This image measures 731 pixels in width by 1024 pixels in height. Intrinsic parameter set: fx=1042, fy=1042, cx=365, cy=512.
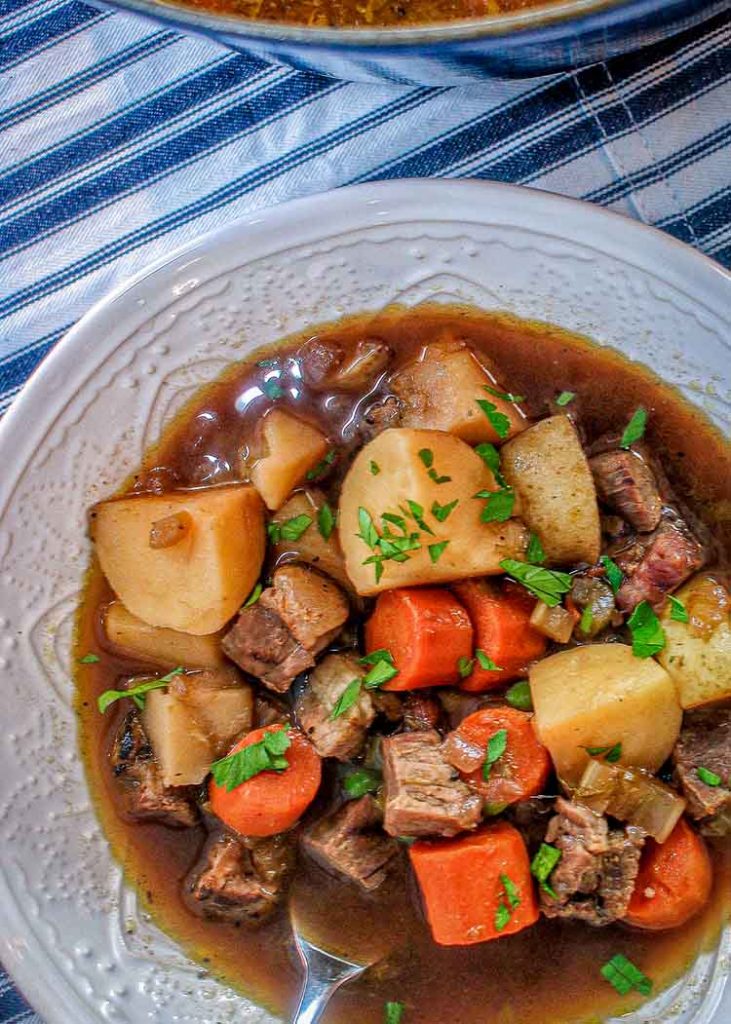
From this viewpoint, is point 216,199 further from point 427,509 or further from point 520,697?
point 520,697

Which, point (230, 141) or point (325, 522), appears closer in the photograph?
point (325, 522)

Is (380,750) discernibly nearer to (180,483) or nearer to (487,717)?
(487,717)

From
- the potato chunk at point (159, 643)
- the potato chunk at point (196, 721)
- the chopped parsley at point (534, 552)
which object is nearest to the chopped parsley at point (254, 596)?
the potato chunk at point (159, 643)

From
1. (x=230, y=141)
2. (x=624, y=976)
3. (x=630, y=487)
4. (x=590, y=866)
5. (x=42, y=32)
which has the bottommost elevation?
(x=624, y=976)

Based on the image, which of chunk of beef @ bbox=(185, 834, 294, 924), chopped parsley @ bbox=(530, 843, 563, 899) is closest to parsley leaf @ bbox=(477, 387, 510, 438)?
chopped parsley @ bbox=(530, 843, 563, 899)

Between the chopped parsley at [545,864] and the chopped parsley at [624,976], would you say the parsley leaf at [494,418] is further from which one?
the chopped parsley at [624,976]

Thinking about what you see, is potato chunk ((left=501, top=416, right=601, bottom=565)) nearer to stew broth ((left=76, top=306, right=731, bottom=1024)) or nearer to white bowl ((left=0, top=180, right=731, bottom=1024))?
stew broth ((left=76, top=306, right=731, bottom=1024))

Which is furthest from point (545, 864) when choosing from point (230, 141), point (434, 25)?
point (230, 141)
